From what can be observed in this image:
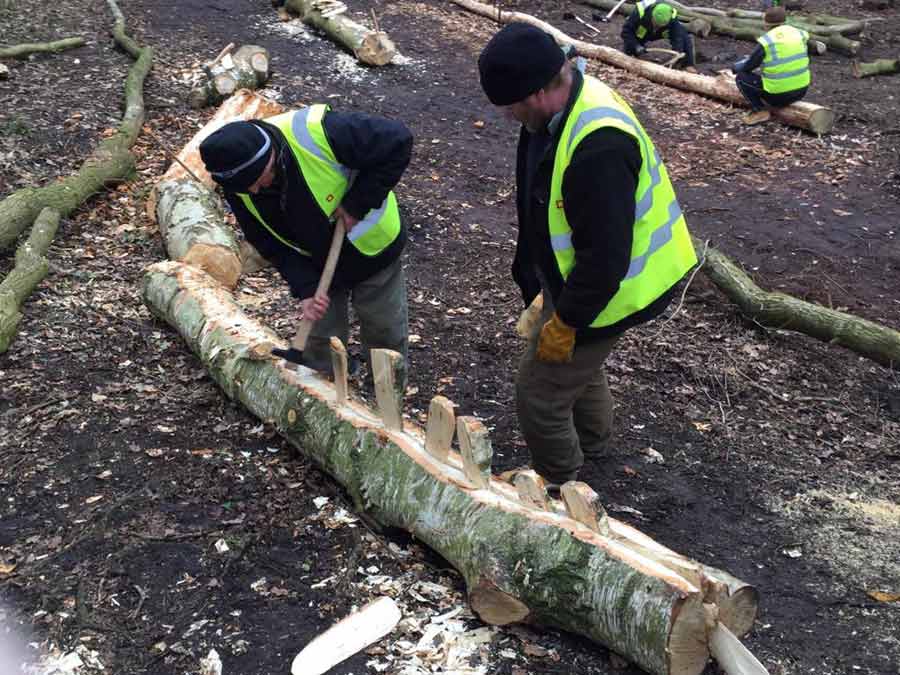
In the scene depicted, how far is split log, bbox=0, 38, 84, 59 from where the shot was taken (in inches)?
321

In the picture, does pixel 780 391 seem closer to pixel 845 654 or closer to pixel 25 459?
pixel 845 654

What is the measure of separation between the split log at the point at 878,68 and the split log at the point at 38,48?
9.27 m

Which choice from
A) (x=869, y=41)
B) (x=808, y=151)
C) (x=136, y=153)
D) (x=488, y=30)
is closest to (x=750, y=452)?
(x=808, y=151)

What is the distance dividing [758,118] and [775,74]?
467 mm

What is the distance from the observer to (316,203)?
3414mm

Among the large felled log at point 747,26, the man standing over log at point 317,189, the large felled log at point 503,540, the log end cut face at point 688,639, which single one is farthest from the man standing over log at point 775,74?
the log end cut face at point 688,639

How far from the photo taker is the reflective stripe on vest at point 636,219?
2645 mm

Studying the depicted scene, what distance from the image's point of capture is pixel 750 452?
394 centimetres

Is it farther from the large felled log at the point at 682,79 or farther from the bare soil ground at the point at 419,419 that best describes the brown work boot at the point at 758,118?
the bare soil ground at the point at 419,419

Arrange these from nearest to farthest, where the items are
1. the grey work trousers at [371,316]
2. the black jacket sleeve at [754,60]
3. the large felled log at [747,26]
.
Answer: the grey work trousers at [371,316] < the black jacket sleeve at [754,60] < the large felled log at [747,26]

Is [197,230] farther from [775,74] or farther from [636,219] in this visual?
[775,74]

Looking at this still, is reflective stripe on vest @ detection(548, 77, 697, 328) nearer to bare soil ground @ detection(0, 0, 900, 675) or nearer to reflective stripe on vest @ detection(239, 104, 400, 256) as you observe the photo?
reflective stripe on vest @ detection(239, 104, 400, 256)

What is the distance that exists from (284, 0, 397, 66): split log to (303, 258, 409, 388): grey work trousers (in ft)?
20.0

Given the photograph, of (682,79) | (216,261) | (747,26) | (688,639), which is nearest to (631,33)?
(682,79)
